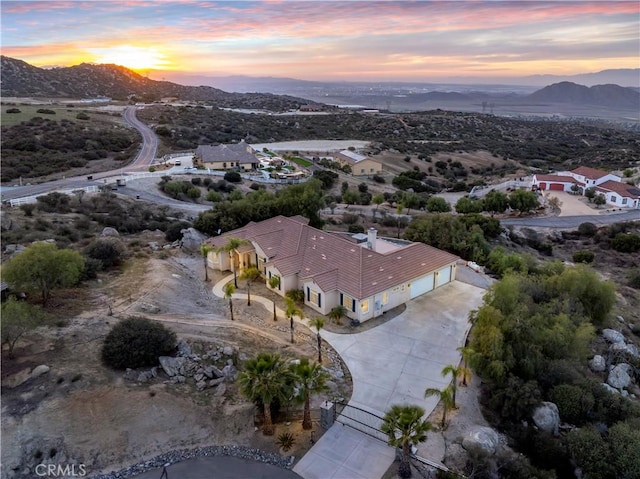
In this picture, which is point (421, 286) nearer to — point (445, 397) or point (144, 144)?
point (445, 397)

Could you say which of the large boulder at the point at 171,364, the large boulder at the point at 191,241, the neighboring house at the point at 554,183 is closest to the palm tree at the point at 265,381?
the large boulder at the point at 171,364

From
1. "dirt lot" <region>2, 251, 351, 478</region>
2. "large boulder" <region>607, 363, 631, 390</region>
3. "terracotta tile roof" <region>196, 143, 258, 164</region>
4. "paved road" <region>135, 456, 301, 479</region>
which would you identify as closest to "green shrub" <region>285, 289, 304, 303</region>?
"dirt lot" <region>2, 251, 351, 478</region>

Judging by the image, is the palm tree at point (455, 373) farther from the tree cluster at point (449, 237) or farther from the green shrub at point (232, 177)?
the green shrub at point (232, 177)

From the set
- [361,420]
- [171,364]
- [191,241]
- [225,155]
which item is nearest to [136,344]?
[171,364]

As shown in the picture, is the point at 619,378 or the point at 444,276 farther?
the point at 444,276

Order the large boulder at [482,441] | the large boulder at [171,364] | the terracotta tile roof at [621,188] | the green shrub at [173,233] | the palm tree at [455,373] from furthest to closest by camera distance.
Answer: the terracotta tile roof at [621,188], the green shrub at [173,233], the large boulder at [171,364], the palm tree at [455,373], the large boulder at [482,441]

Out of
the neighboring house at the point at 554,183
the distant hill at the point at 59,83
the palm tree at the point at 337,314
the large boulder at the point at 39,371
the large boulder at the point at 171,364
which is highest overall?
the distant hill at the point at 59,83
